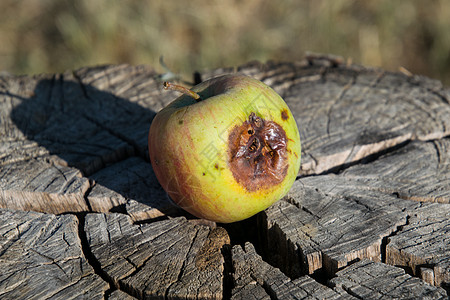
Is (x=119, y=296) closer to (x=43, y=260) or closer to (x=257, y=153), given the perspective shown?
(x=43, y=260)

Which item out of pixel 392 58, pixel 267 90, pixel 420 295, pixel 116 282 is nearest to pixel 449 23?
pixel 392 58

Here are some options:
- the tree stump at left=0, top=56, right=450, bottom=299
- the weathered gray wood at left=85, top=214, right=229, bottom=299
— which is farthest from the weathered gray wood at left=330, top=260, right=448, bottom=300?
the weathered gray wood at left=85, top=214, right=229, bottom=299

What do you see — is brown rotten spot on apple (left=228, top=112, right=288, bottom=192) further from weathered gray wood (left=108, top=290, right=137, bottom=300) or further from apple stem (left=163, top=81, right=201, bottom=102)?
weathered gray wood (left=108, top=290, right=137, bottom=300)

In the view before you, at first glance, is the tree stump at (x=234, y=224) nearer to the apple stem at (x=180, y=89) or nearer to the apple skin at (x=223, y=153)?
the apple skin at (x=223, y=153)

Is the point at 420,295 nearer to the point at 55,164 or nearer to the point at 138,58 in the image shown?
the point at 55,164

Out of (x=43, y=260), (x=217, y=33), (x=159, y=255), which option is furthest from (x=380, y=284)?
(x=217, y=33)

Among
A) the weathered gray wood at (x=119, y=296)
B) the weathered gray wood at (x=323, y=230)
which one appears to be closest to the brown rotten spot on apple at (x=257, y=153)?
the weathered gray wood at (x=323, y=230)
